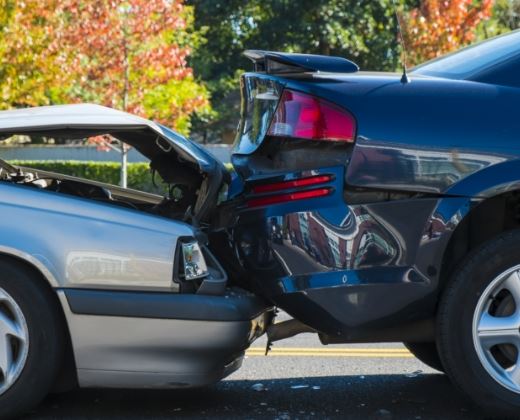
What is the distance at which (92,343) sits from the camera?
402 cm

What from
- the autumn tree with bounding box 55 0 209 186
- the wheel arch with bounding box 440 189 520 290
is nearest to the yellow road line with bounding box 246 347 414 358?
the wheel arch with bounding box 440 189 520 290

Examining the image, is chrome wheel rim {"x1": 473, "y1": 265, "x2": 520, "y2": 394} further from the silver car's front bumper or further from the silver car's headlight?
the silver car's headlight

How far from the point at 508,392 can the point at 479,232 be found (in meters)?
0.71

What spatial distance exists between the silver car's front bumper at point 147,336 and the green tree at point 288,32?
2964cm

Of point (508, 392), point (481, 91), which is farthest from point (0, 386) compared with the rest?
point (481, 91)

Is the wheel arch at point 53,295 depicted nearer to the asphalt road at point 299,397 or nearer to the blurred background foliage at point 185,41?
the asphalt road at point 299,397

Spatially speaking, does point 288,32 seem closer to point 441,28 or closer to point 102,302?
point 441,28

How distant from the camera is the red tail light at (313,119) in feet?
13.3

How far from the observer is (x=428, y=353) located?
16.8 feet

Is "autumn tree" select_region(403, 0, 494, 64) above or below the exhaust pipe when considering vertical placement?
above

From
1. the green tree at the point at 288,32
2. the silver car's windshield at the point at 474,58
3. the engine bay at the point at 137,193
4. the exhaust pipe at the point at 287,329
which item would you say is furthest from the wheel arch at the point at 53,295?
the green tree at the point at 288,32

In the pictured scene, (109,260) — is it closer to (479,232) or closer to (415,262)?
(415,262)

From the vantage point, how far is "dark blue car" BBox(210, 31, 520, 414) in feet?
13.2

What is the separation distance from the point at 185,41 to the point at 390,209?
97.7 ft
